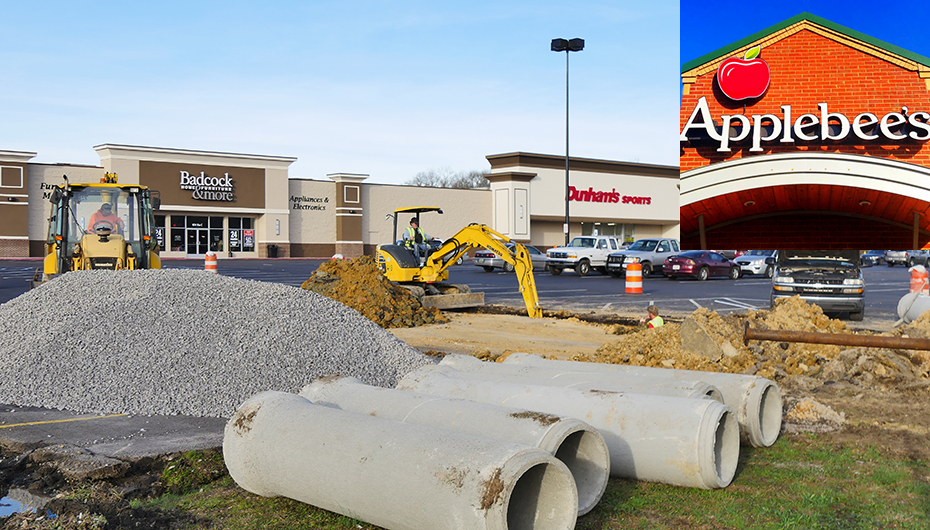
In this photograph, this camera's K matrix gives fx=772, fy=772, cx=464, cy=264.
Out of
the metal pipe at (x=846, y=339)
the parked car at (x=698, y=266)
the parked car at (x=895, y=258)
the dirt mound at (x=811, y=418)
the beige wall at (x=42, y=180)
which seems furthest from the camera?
the parked car at (x=895, y=258)

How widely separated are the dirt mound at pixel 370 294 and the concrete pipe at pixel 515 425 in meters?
8.74

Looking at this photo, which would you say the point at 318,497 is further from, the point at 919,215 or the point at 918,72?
the point at 918,72

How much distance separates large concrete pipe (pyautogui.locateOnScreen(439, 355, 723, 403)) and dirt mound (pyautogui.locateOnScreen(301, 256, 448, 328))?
24.1ft

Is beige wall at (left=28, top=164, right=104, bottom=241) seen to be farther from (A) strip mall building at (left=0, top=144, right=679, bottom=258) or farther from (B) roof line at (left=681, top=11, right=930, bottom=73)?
(B) roof line at (left=681, top=11, right=930, bottom=73)

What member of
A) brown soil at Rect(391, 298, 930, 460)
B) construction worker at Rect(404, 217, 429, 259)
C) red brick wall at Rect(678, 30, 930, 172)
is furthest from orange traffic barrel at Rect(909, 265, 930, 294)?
red brick wall at Rect(678, 30, 930, 172)

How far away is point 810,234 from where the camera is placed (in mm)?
4125

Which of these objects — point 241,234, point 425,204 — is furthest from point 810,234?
point 425,204

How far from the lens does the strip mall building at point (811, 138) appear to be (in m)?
3.78

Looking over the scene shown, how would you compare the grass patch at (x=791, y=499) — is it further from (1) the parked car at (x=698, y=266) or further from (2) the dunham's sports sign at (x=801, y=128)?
(1) the parked car at (x=698, y=266)

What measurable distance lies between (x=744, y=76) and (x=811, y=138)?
0.46m

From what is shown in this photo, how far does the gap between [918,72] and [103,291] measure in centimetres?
938

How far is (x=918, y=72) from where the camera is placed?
372cm

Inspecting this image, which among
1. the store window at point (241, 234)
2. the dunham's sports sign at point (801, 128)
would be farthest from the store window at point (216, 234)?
the dunham's sports sign at point (801, 128)

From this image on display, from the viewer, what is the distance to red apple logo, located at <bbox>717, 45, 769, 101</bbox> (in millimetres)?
3912
